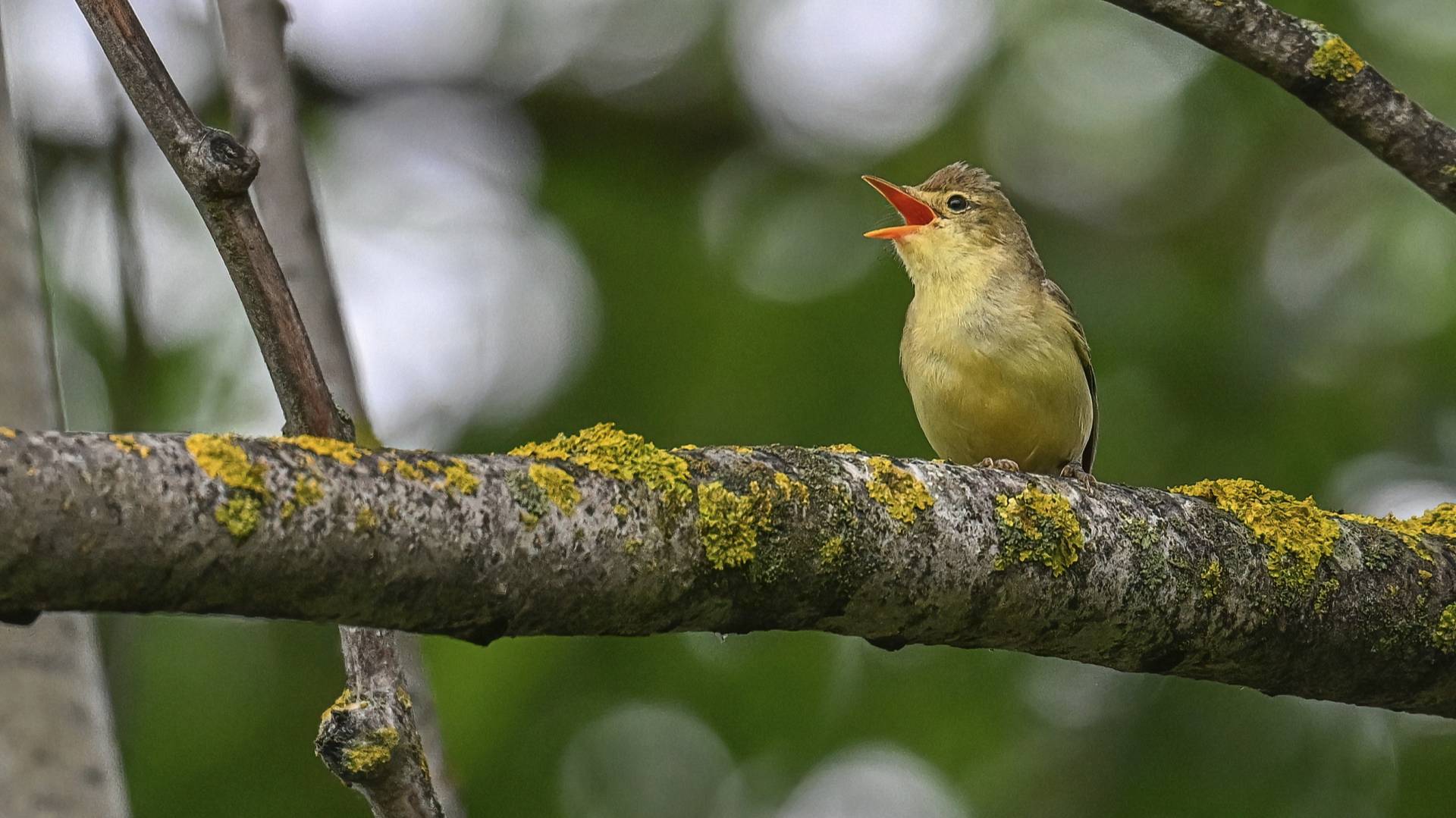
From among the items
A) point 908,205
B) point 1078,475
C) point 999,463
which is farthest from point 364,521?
point 908,205

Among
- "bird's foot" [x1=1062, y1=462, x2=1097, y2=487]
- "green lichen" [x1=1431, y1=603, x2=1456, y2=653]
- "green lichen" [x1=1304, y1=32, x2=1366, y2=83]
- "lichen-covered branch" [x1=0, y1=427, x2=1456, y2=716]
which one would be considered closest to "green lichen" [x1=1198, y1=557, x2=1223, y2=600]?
"lichen-covered branch" [x1=0, y1=427, x2=1456, y2=716]

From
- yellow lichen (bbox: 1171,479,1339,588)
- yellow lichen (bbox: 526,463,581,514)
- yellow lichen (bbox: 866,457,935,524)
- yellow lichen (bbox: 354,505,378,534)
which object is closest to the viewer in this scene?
yellow lichen (bbox: 354,505,378,534)

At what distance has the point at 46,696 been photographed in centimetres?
290

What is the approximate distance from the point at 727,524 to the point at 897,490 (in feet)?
1.36

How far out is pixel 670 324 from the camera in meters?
6.31

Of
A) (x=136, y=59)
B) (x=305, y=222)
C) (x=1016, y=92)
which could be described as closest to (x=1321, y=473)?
(x=1016, y=92)

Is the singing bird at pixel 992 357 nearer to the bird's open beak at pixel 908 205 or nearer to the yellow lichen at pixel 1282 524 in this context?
the bird's open beak at pixel 908 205

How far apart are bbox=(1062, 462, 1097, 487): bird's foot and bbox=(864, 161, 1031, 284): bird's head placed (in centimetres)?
84

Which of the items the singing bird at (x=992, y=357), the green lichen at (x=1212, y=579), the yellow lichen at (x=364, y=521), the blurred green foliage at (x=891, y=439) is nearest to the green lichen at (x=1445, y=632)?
the green lichen at (x=1212, y=579)

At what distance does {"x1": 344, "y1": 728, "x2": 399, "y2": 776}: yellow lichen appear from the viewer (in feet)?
6.44

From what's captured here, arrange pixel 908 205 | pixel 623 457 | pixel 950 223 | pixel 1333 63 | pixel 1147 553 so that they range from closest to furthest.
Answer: pixel 623 457 < pixel 1147 553 < pixel 1333 63 < pixel 950 223 < pixel 908 205

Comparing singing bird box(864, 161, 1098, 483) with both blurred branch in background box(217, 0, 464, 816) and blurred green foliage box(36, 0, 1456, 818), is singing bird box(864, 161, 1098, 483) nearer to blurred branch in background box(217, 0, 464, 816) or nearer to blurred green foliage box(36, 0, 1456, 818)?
blurred green foliage box(36, 0, 1456, 818)

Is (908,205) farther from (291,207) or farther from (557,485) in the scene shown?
(557,485)

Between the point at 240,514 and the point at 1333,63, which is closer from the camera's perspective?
the point at 240,514
